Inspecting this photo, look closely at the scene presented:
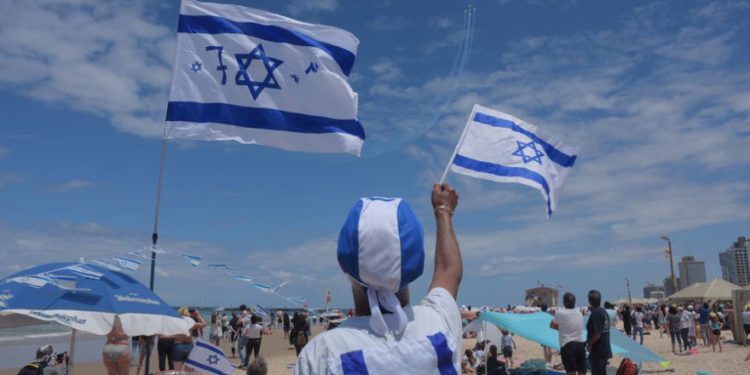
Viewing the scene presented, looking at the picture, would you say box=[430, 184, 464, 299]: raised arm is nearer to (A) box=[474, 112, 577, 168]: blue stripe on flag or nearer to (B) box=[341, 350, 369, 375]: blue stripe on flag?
(B) box=[341, 350, 369, 375]: blue stripe on flag

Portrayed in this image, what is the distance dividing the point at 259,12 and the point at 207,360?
422cm

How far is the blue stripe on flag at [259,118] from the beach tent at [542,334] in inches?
255

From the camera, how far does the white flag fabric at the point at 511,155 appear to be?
7867 mm

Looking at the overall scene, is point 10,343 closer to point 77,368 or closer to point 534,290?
point 77,368

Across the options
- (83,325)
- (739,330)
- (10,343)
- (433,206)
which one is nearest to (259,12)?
(83,325)

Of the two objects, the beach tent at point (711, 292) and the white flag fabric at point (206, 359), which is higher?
the beach tent at point (711, 292)

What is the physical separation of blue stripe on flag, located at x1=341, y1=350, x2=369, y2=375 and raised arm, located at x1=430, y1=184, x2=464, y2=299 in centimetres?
45

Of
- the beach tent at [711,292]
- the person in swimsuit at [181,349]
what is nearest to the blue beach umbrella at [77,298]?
the person in swimsuit at [181,349]

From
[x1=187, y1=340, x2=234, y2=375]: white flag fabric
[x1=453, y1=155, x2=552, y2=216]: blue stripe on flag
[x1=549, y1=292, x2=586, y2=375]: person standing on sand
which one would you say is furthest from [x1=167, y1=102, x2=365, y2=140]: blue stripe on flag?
[x1=549, y1=292, x2=586, y2=375]: person standing on sand

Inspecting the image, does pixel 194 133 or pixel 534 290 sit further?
pixel 534 290

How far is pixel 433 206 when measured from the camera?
2.37 metres

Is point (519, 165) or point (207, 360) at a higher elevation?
point (519, 165)

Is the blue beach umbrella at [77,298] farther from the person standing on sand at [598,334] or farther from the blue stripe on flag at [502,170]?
the person standing on sand at [598,334]

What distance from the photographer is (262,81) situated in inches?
266
